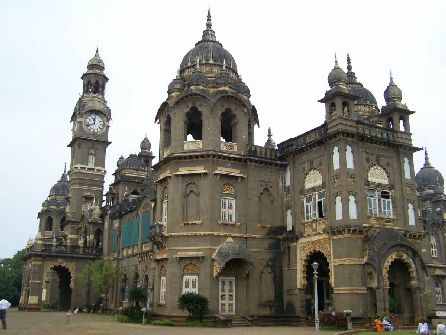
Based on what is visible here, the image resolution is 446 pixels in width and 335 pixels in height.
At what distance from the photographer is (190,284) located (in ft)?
91.5

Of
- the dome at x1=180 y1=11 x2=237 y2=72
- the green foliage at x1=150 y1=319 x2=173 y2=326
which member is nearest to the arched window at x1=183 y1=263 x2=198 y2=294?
the green foliage at x1=150 y1=319 x2=173 y2=326

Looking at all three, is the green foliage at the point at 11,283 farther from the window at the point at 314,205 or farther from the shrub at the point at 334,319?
the shrub at the point at 334,319

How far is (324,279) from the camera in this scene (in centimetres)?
3011

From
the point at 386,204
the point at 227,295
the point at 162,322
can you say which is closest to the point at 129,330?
the point at 162,322

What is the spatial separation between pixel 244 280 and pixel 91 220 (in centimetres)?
2596

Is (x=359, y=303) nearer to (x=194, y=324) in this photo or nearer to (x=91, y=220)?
(x=194, y=324)

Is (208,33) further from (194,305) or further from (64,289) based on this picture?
(64,289)

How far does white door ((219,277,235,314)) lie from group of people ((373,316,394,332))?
7741mm

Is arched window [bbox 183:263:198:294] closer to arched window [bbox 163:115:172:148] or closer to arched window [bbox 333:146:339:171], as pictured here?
arched window [bbox 163:115:172:148]

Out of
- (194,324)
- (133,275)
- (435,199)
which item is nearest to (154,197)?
(133,275)

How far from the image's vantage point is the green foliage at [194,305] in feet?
86.3

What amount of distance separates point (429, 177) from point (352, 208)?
100.0 ft

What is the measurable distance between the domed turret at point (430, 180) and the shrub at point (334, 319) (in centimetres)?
3185

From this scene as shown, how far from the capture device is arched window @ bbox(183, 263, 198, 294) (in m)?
27.8
